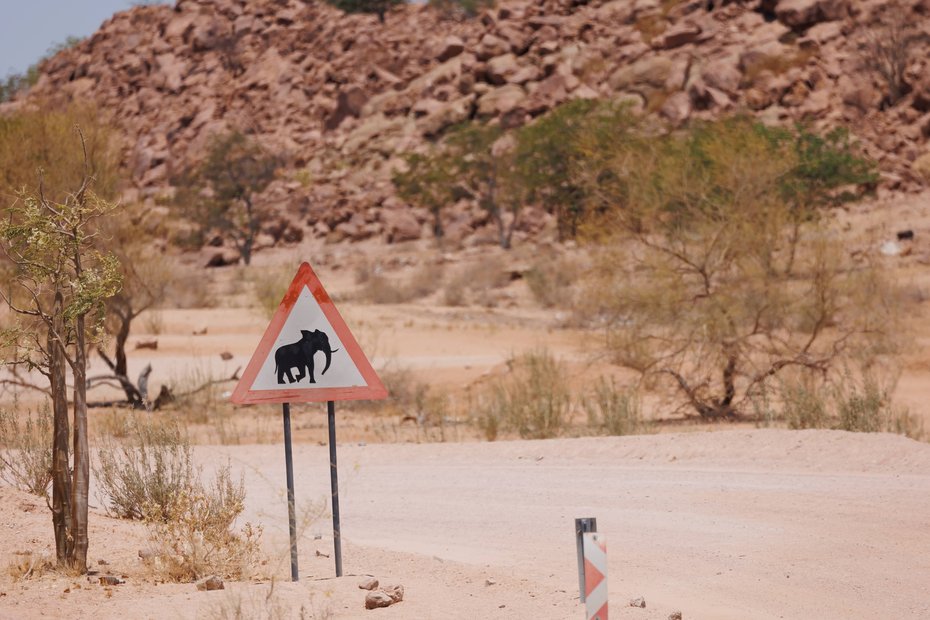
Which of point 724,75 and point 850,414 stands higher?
point 724,75

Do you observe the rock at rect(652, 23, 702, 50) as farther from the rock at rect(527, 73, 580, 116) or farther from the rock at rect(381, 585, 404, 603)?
the rock at rect(381, 585, 404, 603)

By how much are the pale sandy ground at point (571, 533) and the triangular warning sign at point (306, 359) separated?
0.60m

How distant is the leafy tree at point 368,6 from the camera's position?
83188 millimetres

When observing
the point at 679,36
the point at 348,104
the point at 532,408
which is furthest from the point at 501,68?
the point at 532,408

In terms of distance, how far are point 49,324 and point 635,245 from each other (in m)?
13.2

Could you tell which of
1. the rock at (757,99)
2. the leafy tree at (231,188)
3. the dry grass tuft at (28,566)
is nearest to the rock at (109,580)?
the dry grass tuft at (28,566)

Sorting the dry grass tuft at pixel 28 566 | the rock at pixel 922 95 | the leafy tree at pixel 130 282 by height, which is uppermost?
the rock at pixel 922 95

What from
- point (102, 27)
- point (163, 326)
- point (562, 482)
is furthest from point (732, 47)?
point (102, 27)

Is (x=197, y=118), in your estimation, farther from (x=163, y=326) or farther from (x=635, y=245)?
(x=635, y=245)

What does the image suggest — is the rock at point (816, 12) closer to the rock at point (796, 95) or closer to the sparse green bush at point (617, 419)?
the rock at point (796, 95)

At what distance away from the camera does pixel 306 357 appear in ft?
22.1

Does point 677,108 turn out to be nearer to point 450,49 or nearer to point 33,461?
point 450,49

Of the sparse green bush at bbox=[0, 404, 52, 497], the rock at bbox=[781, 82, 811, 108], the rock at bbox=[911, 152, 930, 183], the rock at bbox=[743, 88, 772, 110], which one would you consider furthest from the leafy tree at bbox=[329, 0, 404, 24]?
the sparse green bush at bbox=[0, 404, 52, 497]

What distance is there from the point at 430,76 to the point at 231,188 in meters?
16.2
